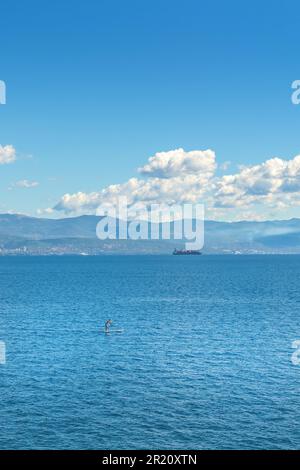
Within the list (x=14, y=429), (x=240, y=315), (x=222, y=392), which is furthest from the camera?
(x=240, y=315)

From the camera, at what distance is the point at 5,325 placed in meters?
140

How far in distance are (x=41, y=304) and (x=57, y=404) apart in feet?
377

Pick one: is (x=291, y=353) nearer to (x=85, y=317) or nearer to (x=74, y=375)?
(x=74, y=375)

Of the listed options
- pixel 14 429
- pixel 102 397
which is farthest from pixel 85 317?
pixel 14 429

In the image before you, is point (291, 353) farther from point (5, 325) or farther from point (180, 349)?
point (5, 325)

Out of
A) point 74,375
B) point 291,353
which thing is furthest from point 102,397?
point 291,353

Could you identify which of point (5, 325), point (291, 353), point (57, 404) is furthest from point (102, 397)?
point (5, 325)

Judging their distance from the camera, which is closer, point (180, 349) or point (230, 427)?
point (230, 427)

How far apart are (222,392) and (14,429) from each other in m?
31.5

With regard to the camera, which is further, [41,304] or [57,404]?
[41,304]

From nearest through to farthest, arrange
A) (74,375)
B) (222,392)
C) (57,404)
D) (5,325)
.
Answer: (57,404), (222,392), (74,375), (5,325)
